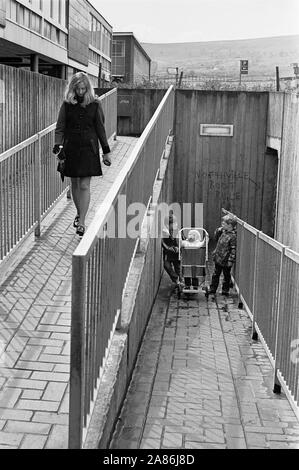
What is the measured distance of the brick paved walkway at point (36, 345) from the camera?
10.9 ft

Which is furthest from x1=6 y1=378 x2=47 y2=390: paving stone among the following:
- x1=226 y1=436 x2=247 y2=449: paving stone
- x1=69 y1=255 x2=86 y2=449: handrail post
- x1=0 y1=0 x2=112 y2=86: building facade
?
x1=0 y1=0 x2=112 y2=86: building facade

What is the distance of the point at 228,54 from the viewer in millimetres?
46688

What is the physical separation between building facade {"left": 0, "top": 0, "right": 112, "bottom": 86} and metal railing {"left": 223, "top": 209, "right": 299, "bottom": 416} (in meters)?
10.6

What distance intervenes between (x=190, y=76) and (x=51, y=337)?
21529mm

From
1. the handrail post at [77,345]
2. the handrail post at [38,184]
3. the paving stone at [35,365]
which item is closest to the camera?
the handrail post at [77,345]

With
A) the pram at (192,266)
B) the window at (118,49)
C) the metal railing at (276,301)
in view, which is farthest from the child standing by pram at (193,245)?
the window at (118,49)

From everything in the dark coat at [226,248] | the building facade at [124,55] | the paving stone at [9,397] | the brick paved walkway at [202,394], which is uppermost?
the building facade at [124,55]

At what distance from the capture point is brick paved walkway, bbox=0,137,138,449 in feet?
10.9

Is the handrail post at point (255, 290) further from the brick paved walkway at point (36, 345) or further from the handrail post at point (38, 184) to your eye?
the handrail post at point (38, 184)

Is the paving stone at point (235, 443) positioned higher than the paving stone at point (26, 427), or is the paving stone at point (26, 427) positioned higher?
the paving stone at point (26, 427)

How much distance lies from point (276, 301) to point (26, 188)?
9.00 feet

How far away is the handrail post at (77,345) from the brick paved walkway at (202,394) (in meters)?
1.29

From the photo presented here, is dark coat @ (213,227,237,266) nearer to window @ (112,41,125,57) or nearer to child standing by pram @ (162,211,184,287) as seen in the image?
child standing by pram @ (162,211,184,287)

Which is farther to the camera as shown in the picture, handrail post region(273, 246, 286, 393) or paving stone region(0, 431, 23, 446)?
handrail post region(273, 246, 286, 393)
